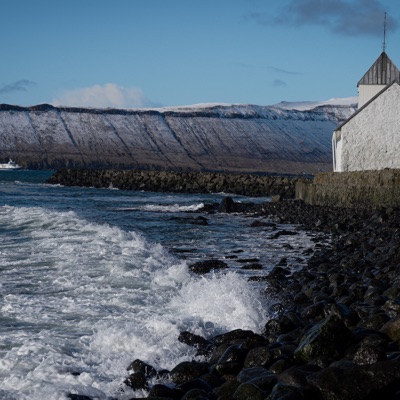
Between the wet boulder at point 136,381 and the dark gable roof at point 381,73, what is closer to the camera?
the wet boulder at point 136,381

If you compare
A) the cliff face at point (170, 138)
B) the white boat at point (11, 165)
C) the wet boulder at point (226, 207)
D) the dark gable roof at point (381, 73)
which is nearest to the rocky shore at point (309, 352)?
the wet boulder at point (226, 207)

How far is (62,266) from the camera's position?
38.5 feet

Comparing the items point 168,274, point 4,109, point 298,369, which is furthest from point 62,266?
point 4,109

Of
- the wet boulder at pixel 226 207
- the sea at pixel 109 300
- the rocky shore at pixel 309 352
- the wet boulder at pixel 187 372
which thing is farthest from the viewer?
the wet boulder at pixel 226 207

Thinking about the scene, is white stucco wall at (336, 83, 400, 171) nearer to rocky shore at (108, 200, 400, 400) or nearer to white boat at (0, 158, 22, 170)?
rocky shore at (108, 200, 400, 400)

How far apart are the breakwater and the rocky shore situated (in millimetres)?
33138

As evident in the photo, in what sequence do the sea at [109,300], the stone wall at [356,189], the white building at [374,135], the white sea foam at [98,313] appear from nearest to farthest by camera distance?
the white sea foam at [98,313], the sea at [109,300], the stone wall at [356,189], the white building at [374,135]

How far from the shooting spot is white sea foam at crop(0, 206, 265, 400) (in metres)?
6.08

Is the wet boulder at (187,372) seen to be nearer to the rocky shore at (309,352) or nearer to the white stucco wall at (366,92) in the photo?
the rocky shore at (309,352)

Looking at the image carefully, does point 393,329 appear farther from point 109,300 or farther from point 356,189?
point 356,189

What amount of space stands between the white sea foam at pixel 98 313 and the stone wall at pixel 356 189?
10312 mm

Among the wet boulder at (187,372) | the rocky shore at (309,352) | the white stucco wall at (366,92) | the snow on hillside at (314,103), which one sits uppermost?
the snow on hillside at (314,103)

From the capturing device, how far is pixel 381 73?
3709 cm

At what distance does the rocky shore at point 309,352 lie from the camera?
15.2ft
